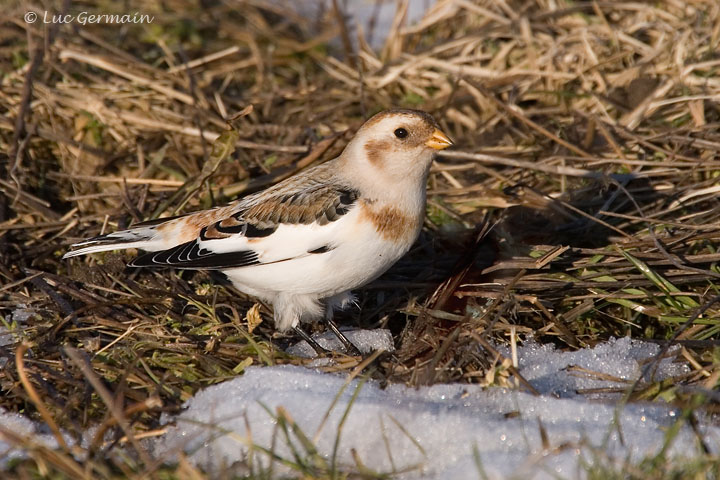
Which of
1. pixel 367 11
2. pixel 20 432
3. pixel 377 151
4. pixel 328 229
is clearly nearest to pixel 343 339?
pixel 328 229

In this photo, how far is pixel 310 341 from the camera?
9.91 feet

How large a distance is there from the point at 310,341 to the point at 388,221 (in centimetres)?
55

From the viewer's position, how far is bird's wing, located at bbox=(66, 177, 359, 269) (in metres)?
2.89

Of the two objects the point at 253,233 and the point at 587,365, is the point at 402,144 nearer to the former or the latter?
the point at 253,233

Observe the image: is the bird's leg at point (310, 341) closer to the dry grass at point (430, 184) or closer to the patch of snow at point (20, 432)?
the dry grass at point (430, 184)

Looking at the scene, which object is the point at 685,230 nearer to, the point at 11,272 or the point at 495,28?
the point at 495,28

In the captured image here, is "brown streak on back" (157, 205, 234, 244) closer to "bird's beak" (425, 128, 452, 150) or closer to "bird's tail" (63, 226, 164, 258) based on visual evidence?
"bird's tail" (63, 226, 164, 258)

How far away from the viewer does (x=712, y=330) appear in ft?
9.00

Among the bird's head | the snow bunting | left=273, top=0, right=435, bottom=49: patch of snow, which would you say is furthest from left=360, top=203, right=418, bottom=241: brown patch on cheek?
left=273, top=0, right=435, bottom=49: patch of snow

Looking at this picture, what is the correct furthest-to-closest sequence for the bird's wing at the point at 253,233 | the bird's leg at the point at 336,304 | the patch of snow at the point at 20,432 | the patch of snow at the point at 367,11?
1. the patch of snow at the point at 367,11
2. the bird's leg at the point at 336,304
3. the bird's wing at the point at 253,233
4. the patch of snow at the point at 20,432

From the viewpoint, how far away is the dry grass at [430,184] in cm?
276

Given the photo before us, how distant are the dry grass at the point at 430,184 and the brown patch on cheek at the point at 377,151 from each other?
1.81ft

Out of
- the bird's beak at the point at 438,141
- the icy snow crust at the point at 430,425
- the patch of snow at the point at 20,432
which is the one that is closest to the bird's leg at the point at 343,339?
the icy snow crust at the point at 430,425

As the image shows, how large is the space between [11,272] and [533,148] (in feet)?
8.21
